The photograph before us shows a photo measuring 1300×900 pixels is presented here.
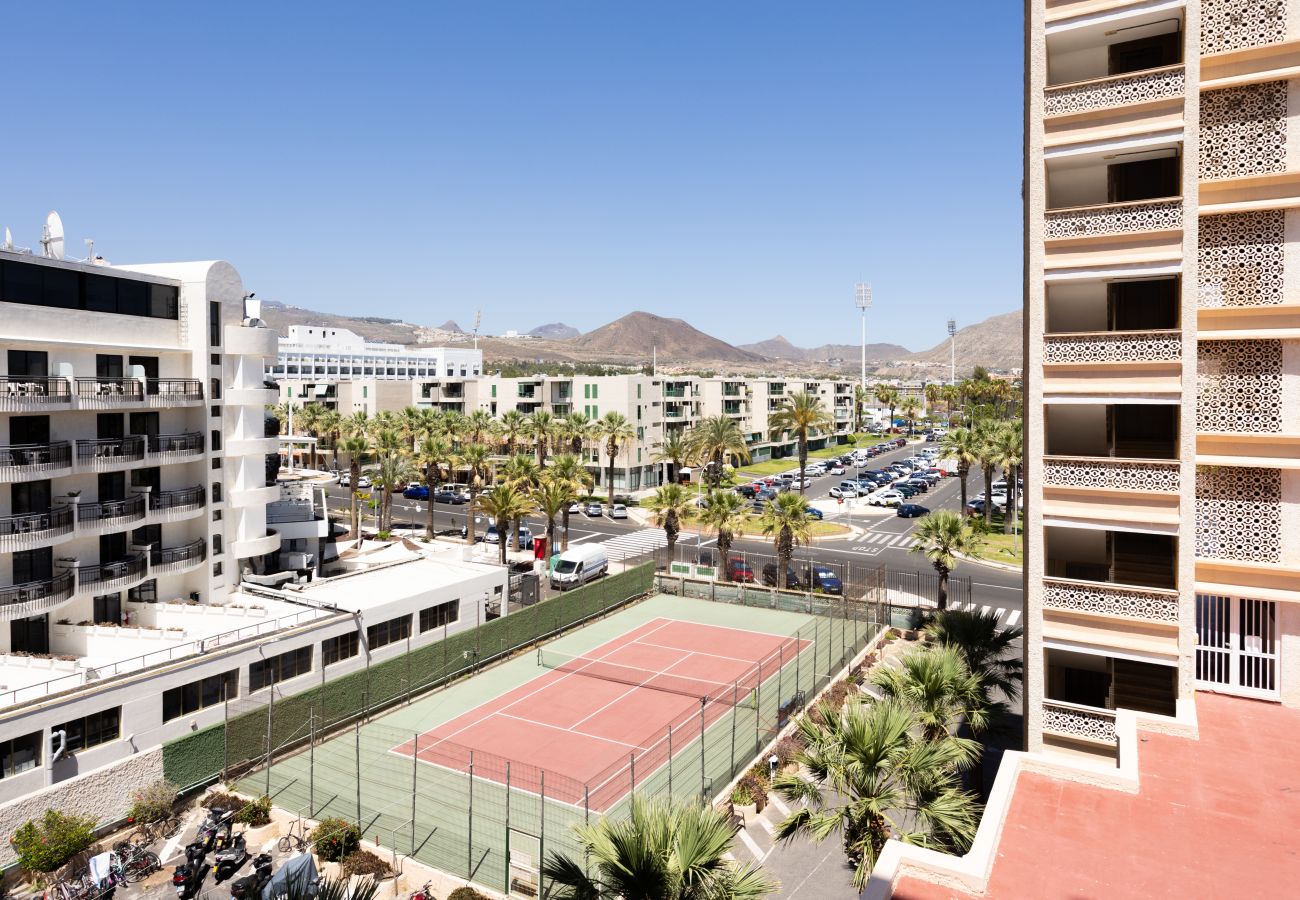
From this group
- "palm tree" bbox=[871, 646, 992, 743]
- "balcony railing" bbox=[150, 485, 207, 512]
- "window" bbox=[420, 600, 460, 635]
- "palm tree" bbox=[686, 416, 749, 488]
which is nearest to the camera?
"palm tree" bbox=[871, 646, 992, 743]

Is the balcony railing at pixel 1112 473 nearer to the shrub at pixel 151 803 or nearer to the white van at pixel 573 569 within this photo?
the shrub at pixel 151 803

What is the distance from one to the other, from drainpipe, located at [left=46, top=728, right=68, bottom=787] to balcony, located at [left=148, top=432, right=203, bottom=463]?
39.9 feet

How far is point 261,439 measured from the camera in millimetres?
37375

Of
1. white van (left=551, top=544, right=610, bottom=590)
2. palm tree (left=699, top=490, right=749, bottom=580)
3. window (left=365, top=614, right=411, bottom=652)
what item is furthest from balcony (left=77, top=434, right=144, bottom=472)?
palm tree (left=699, top=490, right=749, bottom=580)

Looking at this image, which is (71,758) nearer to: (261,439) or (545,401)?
(261,439)

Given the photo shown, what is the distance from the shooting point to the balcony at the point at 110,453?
2959cm

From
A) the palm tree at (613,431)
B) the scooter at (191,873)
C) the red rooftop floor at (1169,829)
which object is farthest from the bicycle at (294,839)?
the palm tree at (613,431)

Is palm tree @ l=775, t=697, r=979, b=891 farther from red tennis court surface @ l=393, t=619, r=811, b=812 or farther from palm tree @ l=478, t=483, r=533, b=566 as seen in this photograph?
palm tree @ l=478, t=483, r=533, b=566

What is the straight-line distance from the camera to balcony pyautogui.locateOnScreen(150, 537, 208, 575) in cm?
3246

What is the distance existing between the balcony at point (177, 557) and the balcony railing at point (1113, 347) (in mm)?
32346

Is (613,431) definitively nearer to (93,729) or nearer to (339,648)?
(339,648)

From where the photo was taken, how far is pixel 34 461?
27656 millimetres

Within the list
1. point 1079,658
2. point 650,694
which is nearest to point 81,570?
point 650,694

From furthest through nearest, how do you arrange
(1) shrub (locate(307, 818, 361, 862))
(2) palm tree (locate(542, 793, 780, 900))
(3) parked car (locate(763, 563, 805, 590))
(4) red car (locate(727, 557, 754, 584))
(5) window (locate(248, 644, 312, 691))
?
(4) red car (locate(727, 557, 754, 584)) < (3) parked car (locate(763, 563, 805, 590)) < (5) window (locate(248, 644, 312, 691)) < (1) shrub (locate(307, 818, 361, 862)) < (2) palm tree (locate(542, 793, 780, 900))
